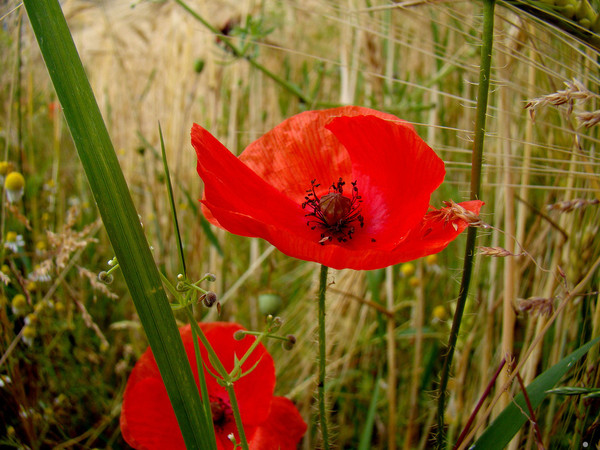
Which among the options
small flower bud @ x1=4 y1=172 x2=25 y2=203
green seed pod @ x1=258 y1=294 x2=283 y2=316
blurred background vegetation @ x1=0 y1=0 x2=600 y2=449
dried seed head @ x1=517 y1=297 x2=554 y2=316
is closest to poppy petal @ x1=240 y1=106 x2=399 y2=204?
blurred background vegetation @ x1=0 y1=0 x2=600 y2=449

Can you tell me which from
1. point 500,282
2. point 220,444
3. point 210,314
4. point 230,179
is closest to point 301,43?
point 210,314

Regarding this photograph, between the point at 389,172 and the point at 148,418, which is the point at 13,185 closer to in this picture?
the point at 148,418

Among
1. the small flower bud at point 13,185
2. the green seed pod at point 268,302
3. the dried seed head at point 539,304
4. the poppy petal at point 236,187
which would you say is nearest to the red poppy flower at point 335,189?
the poppy petal at point 236,187

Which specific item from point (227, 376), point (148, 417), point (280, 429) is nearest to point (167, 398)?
point (148, 417)

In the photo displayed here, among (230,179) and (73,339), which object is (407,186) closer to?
(230,179)

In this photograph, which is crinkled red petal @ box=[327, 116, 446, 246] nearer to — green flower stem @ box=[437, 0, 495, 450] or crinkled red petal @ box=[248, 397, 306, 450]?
green flower stem @ box=[437, 0, 495, 450]

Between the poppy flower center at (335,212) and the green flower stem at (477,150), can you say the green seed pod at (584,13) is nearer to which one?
the green flower stem at (477,150)
